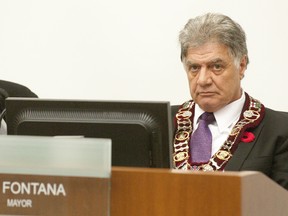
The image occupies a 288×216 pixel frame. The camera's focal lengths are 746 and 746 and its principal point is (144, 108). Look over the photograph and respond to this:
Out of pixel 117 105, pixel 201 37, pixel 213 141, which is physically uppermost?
pixel 201 37

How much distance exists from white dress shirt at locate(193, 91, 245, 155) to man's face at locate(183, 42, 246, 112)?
24 millimetres

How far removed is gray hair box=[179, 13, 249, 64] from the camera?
2771 millimetres

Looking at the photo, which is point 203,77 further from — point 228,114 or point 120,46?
point 120,46

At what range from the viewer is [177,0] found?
354 centimetres

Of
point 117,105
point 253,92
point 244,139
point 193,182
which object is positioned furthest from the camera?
point 253,92

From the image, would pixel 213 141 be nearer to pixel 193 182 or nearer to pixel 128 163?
pixel 128 163

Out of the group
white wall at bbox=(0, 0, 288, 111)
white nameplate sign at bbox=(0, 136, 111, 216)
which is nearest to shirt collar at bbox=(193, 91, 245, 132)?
white wall at bbox=(0, 0, 288, 111)

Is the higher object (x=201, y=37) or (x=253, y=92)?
(x=201, y=37)

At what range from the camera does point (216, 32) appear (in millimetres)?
2781

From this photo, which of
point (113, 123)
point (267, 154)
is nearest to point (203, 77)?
point (267, 154)

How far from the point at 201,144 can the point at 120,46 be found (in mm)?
1043

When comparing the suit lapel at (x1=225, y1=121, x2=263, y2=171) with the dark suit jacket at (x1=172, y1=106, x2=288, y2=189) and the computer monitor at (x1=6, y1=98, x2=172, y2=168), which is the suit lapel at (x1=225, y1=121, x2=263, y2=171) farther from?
the computer monitor at (x1=6, y1=98, x2=172, y2=168)

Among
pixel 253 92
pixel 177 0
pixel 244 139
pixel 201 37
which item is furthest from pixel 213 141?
pixel 177 0

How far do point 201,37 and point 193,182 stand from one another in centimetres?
153
